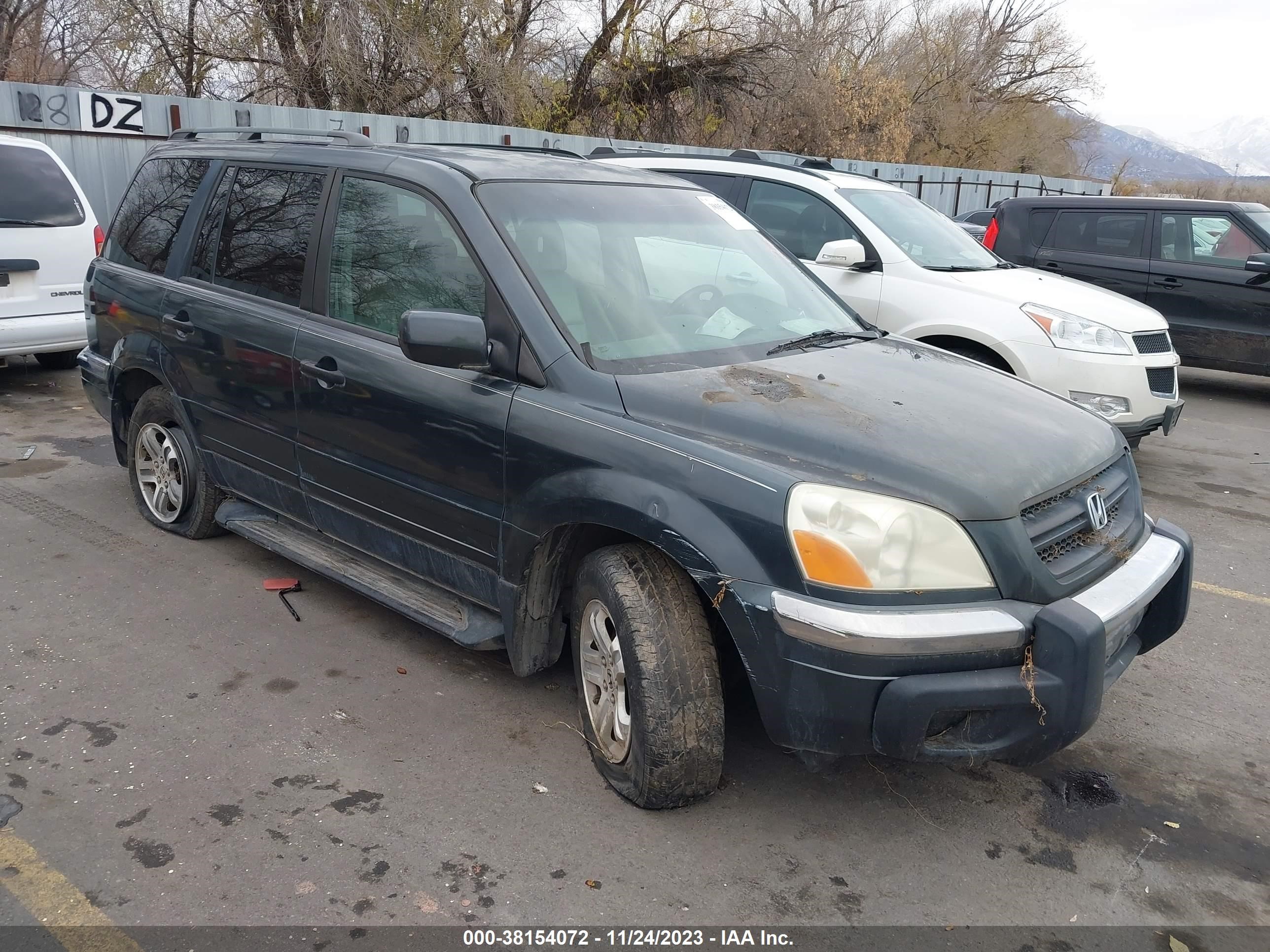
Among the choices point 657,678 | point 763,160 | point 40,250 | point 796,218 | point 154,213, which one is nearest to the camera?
point 657,678

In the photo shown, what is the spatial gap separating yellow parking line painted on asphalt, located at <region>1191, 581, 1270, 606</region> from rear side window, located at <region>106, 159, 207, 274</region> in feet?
16.5

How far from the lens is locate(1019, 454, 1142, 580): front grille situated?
9.33 ft

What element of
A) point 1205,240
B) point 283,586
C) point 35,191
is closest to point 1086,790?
point 283,586

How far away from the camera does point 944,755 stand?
269 cm

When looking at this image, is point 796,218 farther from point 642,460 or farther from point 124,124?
point 124,124

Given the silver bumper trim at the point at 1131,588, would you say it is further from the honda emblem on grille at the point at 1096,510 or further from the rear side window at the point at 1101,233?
the rear side window at the point at 1101,233

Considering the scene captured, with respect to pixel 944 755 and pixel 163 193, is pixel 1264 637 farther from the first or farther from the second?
pixel 163 193

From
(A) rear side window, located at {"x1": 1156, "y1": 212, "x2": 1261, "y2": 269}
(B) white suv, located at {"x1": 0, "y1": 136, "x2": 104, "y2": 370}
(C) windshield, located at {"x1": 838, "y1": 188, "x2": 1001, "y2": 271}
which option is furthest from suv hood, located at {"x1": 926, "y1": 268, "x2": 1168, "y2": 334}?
(B) white suv, located at {"x1": 0, "y1": 136, "x2": 104, "y2": 370}

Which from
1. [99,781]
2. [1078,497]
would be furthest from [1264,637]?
[99,781]

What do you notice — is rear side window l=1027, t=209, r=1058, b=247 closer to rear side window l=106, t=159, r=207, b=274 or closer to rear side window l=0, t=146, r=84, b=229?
rear side window l=106, t=159, r=207, b=274

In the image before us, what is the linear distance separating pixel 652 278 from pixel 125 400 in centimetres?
307

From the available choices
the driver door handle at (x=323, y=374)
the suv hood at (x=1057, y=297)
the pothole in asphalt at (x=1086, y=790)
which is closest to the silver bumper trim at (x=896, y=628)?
the pothole in asphalt at (x=1086, y=790)

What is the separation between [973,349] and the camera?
6.75 meters

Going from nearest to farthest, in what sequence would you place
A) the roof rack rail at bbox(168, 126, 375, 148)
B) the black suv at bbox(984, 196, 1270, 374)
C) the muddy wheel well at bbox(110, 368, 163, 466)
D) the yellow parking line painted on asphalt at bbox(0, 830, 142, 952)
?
1. the yellow parking line painted on asphalt at bbox(0, 830, 142, 952)
2. the roof rack rail at bbox(168, 126, 375, 148)
3. the muddy wheel well at bbox(110, 368, 163, 466)
4. the black suv at bbox(984, 196, 1270, 374)
